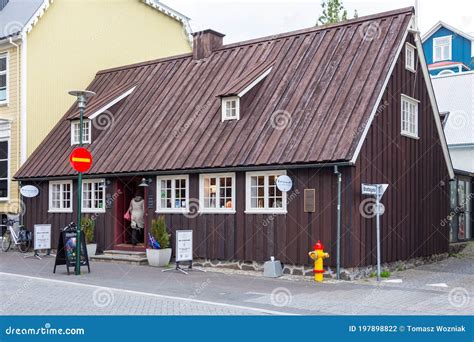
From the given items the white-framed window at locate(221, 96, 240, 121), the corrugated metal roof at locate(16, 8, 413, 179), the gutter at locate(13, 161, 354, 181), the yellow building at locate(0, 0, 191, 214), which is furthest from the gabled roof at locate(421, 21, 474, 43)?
the gutter at locate(13, 161, 354, 181)

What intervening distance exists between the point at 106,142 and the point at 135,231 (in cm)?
334

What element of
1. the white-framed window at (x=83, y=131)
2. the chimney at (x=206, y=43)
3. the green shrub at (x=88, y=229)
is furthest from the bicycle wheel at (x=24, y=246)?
the chimney at (x=206, y=43)

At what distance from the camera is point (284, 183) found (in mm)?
16969

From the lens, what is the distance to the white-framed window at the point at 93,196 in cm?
2206

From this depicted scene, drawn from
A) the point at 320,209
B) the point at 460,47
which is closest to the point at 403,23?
the point at 320,209

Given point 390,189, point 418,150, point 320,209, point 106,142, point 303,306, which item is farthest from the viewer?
point 106,142

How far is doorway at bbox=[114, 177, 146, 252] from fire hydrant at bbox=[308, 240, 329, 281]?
673cm

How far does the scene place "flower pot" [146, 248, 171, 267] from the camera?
19406 millimetres

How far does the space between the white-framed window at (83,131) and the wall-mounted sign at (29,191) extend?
6.91 ft

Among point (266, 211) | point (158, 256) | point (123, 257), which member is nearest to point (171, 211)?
point (158, 256)

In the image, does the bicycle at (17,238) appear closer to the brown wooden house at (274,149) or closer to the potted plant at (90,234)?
the brown wooden house at (274,149)

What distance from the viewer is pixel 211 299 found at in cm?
1327

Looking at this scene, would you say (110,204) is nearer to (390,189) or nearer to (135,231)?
(135,231)

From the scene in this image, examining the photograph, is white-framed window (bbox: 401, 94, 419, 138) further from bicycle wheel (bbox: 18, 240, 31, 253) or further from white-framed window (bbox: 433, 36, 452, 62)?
white-framed window (bbox: 433, 36, 452, 62)
